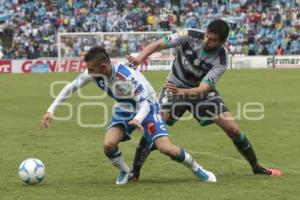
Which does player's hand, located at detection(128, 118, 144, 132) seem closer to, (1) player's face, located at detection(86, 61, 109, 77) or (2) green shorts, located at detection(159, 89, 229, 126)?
(1) player's face, located at detection(86, 61, 109, 77)

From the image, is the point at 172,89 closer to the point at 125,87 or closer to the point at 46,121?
the point at 125,87

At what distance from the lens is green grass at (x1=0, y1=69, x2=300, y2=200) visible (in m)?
7.92

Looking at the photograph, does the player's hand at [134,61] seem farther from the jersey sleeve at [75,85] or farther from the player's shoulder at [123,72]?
the jersey sleeve at [75,85]

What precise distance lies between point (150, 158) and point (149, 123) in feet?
8.51

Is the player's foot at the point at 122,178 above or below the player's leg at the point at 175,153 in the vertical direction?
below

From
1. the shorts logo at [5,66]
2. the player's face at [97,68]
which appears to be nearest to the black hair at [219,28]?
the player's face at [97,68]

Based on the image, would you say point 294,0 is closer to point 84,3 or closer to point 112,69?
point 84,3

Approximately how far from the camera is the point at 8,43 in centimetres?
4075

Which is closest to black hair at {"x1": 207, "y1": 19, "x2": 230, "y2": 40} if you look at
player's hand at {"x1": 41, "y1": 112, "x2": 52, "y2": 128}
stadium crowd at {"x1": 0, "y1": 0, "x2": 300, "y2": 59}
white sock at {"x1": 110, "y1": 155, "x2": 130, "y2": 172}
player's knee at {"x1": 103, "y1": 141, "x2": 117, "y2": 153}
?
player's knee at {"x1": 103, "y1": 141, "x2": 117, "y2": 153}

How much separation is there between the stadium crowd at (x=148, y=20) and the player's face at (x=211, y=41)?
104 feet

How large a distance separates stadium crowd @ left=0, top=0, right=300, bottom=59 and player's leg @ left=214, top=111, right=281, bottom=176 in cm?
3147

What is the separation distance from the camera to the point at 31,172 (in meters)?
8.32

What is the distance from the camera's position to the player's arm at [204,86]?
8.32 m

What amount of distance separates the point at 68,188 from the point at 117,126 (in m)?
0.92
